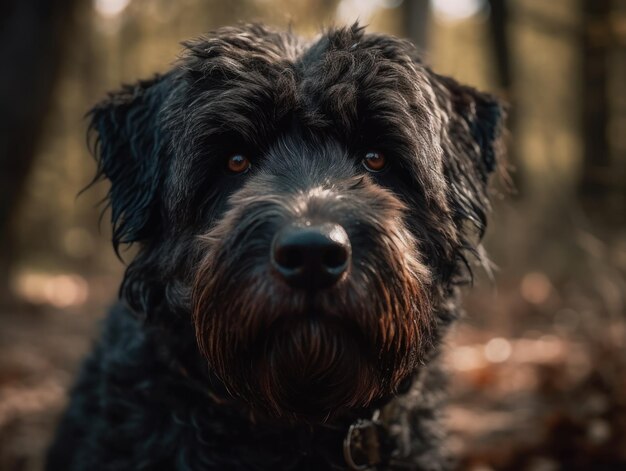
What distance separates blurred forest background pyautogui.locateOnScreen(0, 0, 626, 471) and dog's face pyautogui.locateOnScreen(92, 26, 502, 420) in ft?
1.77

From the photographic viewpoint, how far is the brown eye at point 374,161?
9.64 feet

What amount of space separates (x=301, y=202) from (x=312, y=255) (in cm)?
32

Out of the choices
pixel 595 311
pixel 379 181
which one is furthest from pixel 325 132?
pixel 595 311

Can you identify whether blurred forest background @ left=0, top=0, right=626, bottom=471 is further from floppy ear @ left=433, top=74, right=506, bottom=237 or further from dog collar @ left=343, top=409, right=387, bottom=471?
dog collar @ left=343, top=409, right=387, bottom=471

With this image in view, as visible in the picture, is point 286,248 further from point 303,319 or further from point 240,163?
point 240,163

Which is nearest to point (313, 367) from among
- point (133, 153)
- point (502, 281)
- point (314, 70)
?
point (314, 70)

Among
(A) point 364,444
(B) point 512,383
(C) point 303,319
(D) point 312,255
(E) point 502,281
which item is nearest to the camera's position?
(D) point 312,255

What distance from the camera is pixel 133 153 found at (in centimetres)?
332

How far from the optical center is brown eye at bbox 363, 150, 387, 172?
2.94 metres

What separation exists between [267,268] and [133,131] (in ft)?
4.53

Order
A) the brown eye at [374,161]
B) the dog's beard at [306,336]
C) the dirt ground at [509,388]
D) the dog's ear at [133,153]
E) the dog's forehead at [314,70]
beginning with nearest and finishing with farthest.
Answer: the dog's beard at [306,336] → the dog's forehead at [314,70] → the brown eye at [374,161] → the dog's ear at [133,153] → the dirt ground at [509,388]

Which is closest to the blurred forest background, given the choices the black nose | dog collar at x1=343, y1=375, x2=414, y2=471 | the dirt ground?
the dirt ground

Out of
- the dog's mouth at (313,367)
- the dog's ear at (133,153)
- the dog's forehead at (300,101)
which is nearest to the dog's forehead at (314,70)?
the dog's forehead at (300,101)

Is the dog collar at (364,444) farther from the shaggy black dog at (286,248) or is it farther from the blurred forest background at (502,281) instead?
the blurred forest background at (502,281)
